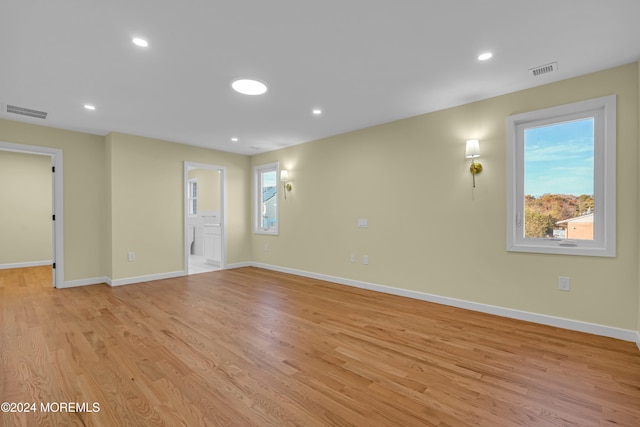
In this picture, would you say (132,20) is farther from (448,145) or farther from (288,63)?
(448,145)

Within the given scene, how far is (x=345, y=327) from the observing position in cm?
292

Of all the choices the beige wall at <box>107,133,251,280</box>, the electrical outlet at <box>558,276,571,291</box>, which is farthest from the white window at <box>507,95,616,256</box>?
the beige wall at <box>107,133,251,280</box>

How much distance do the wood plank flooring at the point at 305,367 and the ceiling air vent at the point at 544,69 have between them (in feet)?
8.20

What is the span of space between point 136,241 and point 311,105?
3.74 meters

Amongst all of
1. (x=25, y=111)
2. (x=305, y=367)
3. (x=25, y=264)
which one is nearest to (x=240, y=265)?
(x=25, y=111)

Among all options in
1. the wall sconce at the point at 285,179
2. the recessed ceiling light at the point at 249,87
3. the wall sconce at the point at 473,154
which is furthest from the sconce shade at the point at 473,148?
the wall sconce at the point at 285,179

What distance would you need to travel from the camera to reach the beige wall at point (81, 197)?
14.7 feet

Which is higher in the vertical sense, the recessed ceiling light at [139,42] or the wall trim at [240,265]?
the recessed ceiling light at [139,42]

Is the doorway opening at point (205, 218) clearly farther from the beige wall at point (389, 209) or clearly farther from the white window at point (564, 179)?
the white window at point (564, 179)

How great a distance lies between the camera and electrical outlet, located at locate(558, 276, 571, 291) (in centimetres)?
285

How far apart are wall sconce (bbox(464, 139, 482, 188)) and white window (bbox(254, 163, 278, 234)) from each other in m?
3.73

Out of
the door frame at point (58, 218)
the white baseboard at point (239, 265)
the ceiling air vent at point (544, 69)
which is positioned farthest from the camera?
the white baseboard at point (239, 265)

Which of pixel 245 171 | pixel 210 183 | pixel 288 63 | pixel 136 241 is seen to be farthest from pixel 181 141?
pixel 288 63

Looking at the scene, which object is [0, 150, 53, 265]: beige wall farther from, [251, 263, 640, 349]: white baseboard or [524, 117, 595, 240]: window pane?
[524, 117, 595, 240]: window pane
